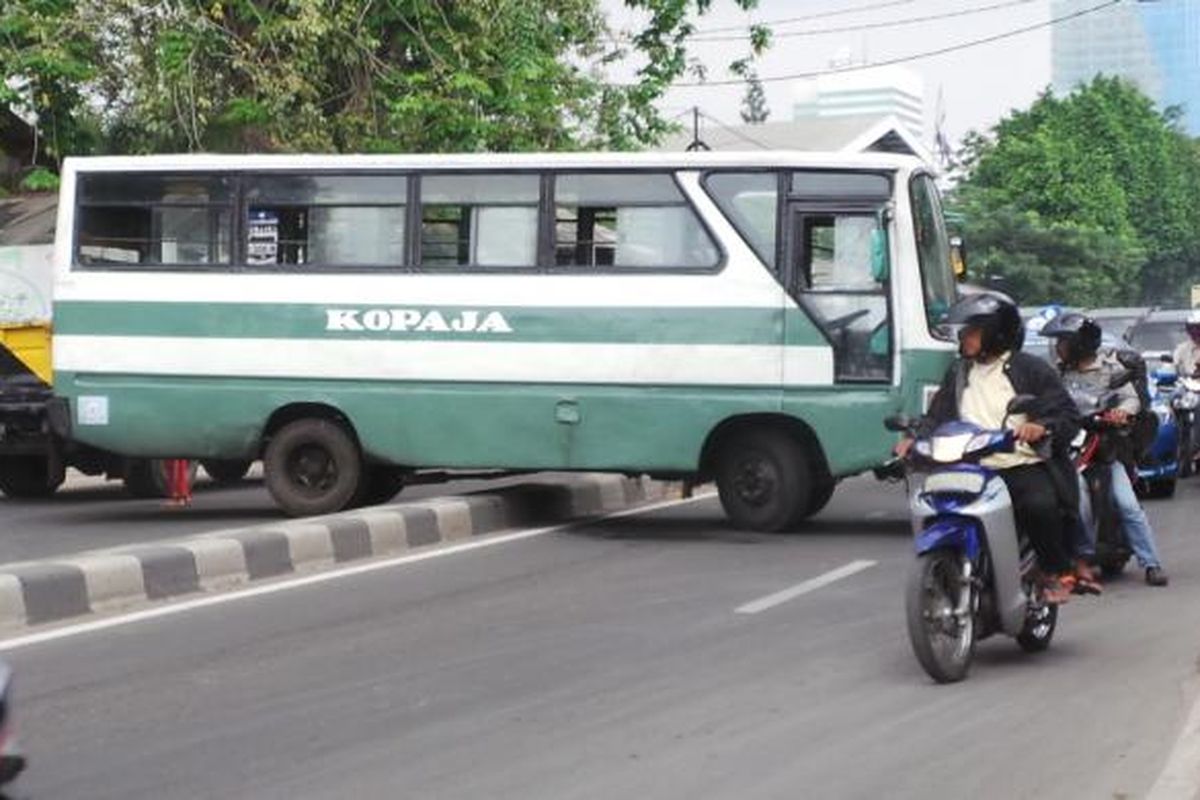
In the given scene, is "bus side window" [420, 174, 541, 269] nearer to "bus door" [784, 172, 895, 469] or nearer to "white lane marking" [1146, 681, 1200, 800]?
"bus door" [784, 172, 895, 469]

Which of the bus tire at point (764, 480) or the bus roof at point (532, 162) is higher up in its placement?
the bus roof at point (532, 162)

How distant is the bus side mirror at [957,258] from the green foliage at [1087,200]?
140ft

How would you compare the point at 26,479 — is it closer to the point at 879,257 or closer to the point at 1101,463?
the point at 879,257

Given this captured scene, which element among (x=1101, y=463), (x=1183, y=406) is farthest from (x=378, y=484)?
(x=1183, y=406)

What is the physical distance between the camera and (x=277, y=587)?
33.7ft

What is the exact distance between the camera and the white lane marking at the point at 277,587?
8.63 m

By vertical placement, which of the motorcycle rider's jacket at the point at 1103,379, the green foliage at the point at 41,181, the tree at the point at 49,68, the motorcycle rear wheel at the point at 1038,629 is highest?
the tree at the point at 49,68

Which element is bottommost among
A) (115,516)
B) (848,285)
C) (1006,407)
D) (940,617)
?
(115,516)

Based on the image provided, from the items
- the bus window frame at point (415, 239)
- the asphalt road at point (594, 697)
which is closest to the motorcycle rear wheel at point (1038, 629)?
the asphalt road at point (594, 697)

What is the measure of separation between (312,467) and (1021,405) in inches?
285

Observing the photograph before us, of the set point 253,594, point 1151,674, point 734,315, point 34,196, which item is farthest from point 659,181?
point 34,196

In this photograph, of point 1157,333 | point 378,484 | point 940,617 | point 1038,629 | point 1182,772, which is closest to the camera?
point 1182,772

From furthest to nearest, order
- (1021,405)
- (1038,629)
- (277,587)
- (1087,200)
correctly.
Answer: (1087,200) → (277,587) → (1038,629) → (1021,405)

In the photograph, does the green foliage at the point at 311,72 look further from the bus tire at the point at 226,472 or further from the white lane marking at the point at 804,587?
the white lane marking at the point at 804,587
